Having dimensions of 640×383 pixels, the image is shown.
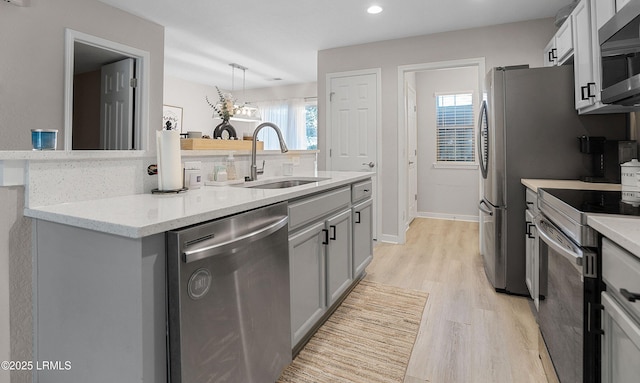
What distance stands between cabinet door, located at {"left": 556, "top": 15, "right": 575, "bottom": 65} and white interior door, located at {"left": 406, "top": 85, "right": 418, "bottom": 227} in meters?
2.28

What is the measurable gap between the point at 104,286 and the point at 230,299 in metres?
0.38

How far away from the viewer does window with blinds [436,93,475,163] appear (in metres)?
5.43

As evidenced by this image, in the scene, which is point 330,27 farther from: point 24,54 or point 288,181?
point 24,54

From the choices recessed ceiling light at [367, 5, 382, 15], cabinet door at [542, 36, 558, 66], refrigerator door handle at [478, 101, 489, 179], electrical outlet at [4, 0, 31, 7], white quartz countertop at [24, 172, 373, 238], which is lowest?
white quartz countertop at [24, 172, 373, 238]

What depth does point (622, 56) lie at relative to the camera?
1.40 m

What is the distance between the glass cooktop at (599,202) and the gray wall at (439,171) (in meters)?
3.92

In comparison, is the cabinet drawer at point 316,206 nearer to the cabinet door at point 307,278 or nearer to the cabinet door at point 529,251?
the cabinet door at point 307,278

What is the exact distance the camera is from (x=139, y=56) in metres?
3.77

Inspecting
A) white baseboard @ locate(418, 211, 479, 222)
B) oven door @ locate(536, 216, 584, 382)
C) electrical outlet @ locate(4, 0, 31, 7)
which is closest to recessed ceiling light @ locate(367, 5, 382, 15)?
oven door @ locate(536, 216, 584, 382)

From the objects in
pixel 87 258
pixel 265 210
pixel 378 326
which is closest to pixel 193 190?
pixel 265 210

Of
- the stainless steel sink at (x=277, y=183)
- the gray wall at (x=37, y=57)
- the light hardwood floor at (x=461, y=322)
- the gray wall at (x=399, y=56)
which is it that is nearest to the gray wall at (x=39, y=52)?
the gray wall at (x=37, y=57)

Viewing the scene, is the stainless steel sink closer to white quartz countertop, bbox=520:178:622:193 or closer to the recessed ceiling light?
white quartz countertop, bbox=520:178:622:193

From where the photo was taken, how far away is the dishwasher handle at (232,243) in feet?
3.31

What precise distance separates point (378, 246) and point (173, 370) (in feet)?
10.7
